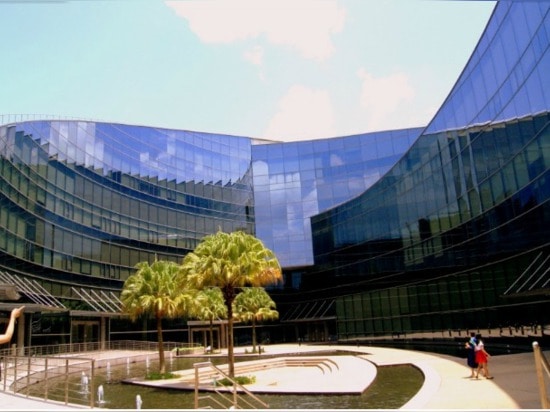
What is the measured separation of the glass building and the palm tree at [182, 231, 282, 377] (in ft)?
28.5

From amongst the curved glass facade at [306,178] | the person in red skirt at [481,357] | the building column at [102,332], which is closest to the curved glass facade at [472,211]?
the person in red skirt at [481,357]

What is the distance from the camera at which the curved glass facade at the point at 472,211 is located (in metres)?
25.7

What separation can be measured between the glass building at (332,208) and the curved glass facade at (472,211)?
0.14 metres

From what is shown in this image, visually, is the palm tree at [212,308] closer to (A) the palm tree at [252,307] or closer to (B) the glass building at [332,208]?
(A) the palm tree at [252,307]

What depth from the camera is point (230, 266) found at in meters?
24.8

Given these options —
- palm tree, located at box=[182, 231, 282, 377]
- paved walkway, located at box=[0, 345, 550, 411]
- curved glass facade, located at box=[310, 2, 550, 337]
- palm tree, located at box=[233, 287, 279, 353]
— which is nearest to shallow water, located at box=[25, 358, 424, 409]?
paved walkway, located at box=[0, 345, 550, 411]

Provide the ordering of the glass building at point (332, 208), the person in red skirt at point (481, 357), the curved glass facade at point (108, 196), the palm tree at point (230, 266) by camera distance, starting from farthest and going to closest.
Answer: the curved glass facade at point (108, 196) → the glass building at point (332, 208) → the palm tree at point (230, 266) → the person in red skirt at point (481, 357)

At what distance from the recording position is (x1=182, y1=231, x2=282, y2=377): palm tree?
24.9 meters

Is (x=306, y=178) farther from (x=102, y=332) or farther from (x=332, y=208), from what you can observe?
(x=102, y=332)

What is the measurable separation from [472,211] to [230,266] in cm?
1886

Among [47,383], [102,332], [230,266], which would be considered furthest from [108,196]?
[47,383]

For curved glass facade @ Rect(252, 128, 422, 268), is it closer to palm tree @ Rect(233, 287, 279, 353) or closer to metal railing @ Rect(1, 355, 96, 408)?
palm tree @ Rect(233, 287, 279, 353)

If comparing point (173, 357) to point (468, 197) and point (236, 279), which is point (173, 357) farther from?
point (468, 197)

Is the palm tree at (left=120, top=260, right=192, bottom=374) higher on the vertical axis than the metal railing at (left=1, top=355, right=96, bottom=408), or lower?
higher
